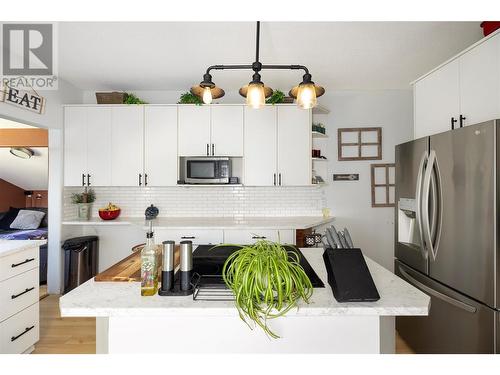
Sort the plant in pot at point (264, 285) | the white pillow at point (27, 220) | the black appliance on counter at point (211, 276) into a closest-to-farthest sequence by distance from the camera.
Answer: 1. the plant in pot at point (264, 285)
2. the black appliance on counter at point (211, 276)
3. the white pillow at point (27, 220)

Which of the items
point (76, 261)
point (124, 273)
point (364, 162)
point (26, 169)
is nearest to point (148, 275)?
point (124, 273)

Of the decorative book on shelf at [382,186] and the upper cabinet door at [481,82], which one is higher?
the upper cabinet door at [481,82]

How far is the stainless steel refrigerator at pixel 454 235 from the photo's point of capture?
147 cm

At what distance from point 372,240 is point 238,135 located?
7.71 feet

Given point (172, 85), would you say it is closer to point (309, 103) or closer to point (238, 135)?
point (238, 135)

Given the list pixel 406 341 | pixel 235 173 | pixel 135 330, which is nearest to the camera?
pixel 135 330

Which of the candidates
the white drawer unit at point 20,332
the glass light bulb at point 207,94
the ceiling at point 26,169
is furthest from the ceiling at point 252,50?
the white drawer unit at point 20,332

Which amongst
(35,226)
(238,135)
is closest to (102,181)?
(238,135)

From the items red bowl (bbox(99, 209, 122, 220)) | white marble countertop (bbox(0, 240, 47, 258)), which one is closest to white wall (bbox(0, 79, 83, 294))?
red bowl (bbox(99, 209, 122, 220))

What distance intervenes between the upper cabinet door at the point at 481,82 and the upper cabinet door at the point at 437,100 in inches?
2.4

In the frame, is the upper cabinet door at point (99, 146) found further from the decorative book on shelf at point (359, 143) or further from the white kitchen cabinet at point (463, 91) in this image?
the white kitchen cabinet at point (463, 91)

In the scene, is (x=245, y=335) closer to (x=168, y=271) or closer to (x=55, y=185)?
(x=168, y=271)

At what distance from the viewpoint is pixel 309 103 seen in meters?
1.52

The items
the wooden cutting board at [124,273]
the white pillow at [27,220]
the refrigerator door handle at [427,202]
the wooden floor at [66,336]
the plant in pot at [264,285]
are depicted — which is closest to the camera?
the plant in pot at [264,285]
